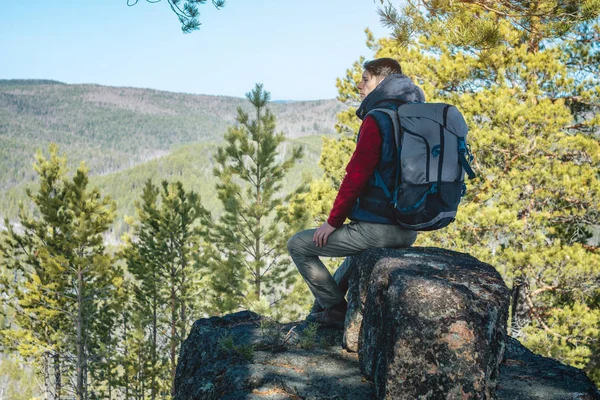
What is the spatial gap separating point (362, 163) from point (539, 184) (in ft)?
23.5

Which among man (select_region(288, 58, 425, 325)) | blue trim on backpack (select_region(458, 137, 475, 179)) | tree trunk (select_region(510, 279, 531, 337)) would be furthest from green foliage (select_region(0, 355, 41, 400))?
blue trim on backpack (select_region(458, 137, 475, 179))

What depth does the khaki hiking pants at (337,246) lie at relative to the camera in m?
3.28

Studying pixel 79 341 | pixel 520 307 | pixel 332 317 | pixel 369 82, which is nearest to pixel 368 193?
pixel 369 82

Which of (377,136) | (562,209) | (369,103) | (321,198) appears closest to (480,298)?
(377,136)

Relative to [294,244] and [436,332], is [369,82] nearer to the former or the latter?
[294,244]

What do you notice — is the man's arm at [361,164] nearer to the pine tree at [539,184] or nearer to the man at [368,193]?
the man at [368,193]

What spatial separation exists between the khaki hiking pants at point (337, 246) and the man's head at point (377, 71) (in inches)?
37.8

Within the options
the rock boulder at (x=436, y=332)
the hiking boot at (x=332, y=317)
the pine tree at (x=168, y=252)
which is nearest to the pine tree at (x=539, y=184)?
the hiking boot at (x=332, y=317)

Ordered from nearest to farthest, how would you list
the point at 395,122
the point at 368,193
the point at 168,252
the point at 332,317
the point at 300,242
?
the point at 395,122 → the point at 368,193 → the point at 300,242 → the point at 332,317 → the point at 168,252

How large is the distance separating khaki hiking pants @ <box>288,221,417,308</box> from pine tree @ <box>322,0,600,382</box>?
222 inches

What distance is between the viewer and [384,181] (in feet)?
9.97

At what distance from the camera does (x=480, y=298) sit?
261 cm

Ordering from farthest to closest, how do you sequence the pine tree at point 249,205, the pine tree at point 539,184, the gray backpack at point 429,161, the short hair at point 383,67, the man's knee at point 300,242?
the pine tree at point 249,205
the pine tree at point 539,184
the man's knee at point 300,242
the short hair at point 383,67
the gray backpack at point 429,161

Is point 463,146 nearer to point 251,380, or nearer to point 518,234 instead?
point 251,380
